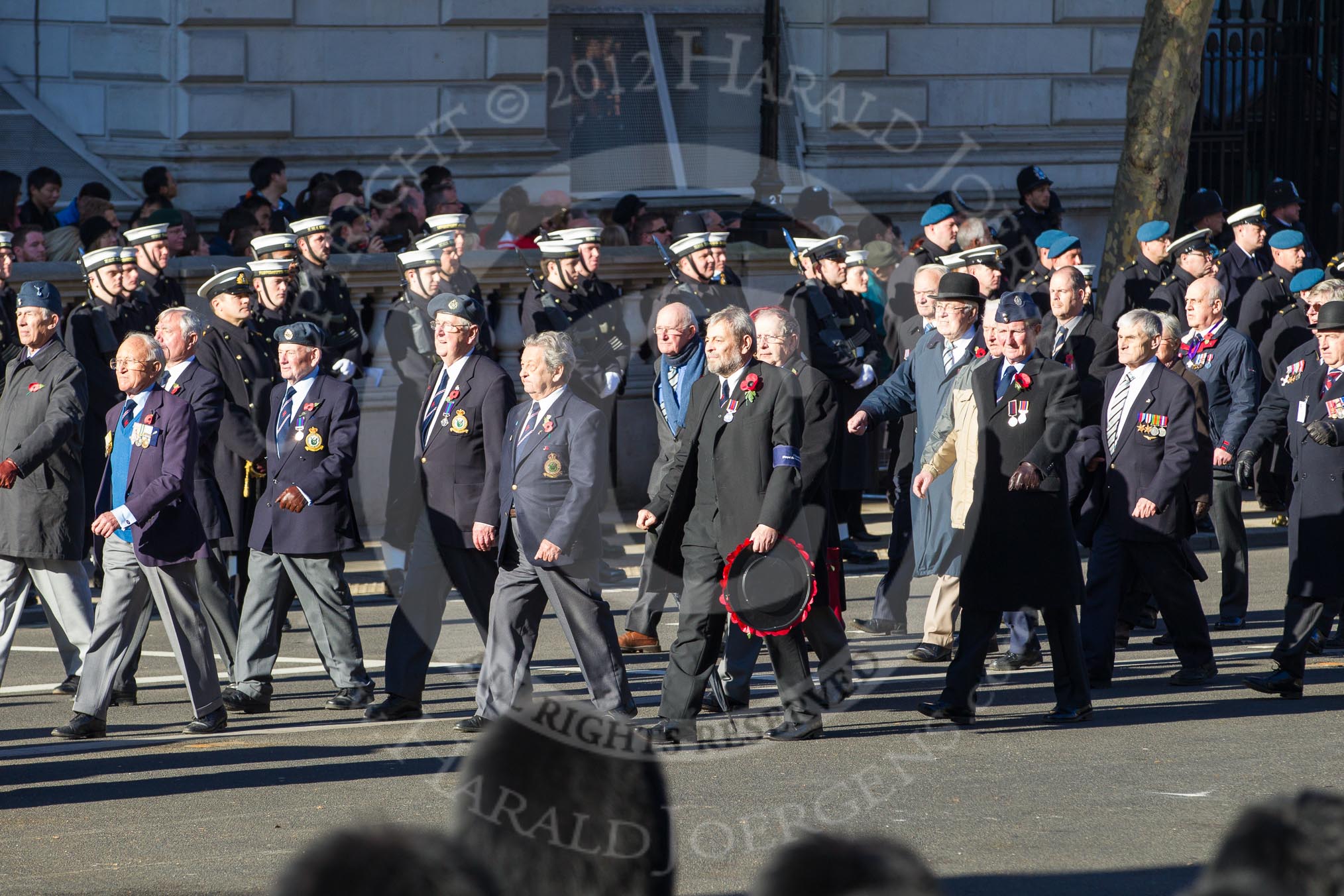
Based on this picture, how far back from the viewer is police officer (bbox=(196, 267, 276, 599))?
945 centimetres

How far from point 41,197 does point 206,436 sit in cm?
626

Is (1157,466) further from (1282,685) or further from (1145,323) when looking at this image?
(1282,685)

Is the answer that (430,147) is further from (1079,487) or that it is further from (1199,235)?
(1079,487)

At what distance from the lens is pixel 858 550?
1263 centimetres

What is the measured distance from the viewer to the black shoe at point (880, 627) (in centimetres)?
1024

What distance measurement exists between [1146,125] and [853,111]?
14.3 feet

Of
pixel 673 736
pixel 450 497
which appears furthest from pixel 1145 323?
pixel 450 497

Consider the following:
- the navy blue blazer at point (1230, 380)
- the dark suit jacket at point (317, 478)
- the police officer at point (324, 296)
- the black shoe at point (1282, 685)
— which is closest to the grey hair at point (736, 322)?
the dark suit jacket at point (317, 478)

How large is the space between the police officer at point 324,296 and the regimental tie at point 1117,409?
15.9ft

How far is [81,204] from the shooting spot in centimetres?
1362

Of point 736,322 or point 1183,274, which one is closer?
point 736,322

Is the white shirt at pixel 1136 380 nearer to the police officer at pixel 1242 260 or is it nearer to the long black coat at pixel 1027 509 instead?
the long black coat at pixel 1027 509

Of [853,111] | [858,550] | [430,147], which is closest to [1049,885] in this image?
[858,550]

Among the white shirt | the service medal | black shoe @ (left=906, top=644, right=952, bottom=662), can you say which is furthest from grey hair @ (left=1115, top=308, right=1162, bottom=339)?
the service medal
